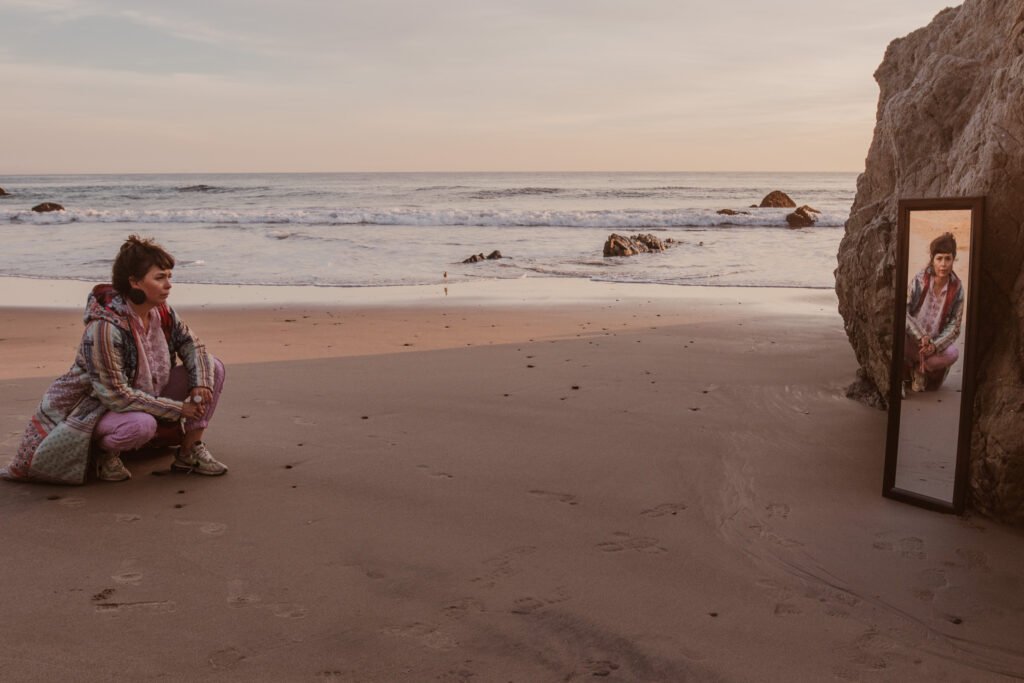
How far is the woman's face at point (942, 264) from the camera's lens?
3.79 metres

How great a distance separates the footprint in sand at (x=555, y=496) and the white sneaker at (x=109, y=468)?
211 cm

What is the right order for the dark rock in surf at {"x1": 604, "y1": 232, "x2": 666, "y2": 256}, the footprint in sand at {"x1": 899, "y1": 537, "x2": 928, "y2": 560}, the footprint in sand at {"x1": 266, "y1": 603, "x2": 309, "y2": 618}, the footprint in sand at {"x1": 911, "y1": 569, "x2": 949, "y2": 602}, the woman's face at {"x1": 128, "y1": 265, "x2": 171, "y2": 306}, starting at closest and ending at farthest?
the footprint in sand at {"x1": 266, "y1": 603, "x2": 309, "y2": 618} < the footprint in sand at {"x1": 911, "y1": 569, "x2": 949, "y2": 602} < the footprint in sand at {"x1": 899, "y1": 537, "x2": 928, "y2": 560} < the woman's face at {"x1": 128, "y1": 265, "x2": 171, "y2": 306} < the dark rock in surf at {"x1": 604, "y1": 232, "x2": 666, "y2": 256}

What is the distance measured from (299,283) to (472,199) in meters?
30.7

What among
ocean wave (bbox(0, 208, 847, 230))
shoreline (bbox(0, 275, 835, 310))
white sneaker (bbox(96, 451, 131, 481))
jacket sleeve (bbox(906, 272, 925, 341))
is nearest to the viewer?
jacket sleeve (bbox(906, 272, 925, 341))

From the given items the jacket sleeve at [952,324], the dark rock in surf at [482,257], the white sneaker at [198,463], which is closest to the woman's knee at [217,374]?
the white sneaker at [198,463]

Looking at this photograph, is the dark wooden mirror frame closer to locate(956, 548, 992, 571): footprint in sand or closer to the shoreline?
locate(956, 548, 992, 571): footprint in sand

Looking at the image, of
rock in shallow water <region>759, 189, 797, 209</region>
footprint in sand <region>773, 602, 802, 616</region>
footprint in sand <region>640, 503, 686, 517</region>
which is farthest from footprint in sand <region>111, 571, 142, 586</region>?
rock in shallow water <region>759, 189, 797, 209</region>

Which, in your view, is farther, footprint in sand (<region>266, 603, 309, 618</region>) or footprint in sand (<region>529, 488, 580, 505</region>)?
footprint in sand (<region>529, 488, 580, 505</region>)

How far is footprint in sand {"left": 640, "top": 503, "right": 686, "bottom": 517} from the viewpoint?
3.94m

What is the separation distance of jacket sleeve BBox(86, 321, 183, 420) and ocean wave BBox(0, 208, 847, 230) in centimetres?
2186

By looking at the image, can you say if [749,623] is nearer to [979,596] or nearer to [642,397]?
[979,596]

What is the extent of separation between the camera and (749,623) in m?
2.96

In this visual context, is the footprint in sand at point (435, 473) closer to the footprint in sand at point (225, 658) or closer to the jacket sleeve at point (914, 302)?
the footprint in sand at point (225, 658)

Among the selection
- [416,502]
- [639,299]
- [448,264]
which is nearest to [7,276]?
[448,264]
